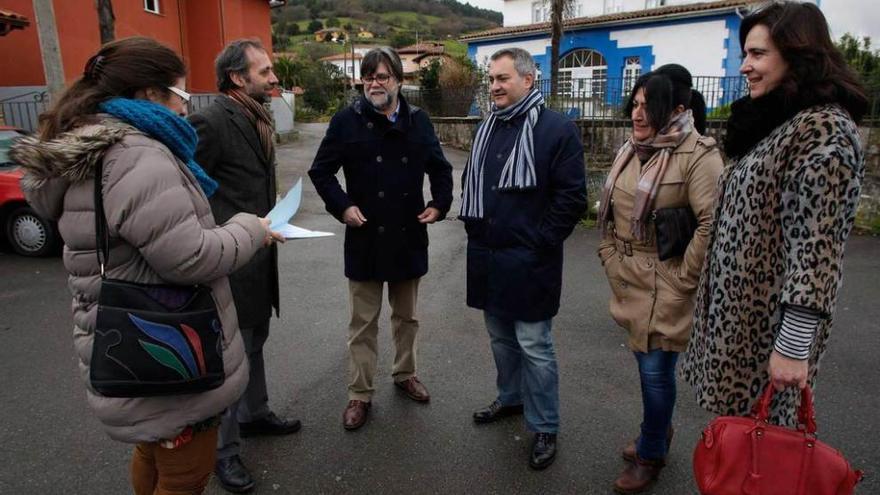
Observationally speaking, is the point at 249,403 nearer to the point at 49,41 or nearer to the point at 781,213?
the point at 781,213

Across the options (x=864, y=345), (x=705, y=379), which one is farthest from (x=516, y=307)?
(x=864, y=345)

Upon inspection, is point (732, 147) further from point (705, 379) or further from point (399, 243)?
point (399, 243)

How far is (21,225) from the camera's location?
745cm

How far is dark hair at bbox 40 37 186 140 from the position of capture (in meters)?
1.89

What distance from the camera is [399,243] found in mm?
3549

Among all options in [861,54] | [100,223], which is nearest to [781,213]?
[100,223]

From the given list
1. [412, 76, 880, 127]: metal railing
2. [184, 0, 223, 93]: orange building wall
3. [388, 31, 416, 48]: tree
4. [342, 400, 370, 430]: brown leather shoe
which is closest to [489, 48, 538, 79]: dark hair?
[342, 400, 370, 430]: brown leather shoe

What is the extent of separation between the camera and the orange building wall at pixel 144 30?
Answer: 1409 cm

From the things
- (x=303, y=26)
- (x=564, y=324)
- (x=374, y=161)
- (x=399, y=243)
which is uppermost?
(x=303, y=26)

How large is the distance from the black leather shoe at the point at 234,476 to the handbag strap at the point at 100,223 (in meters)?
1.47

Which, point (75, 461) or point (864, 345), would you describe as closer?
point (75, 461)

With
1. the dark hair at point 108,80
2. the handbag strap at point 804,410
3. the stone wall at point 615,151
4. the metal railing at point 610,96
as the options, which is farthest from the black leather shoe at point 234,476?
the metal railing at point 610,96

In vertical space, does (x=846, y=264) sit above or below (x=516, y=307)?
below

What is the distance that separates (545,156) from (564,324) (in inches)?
95.7
